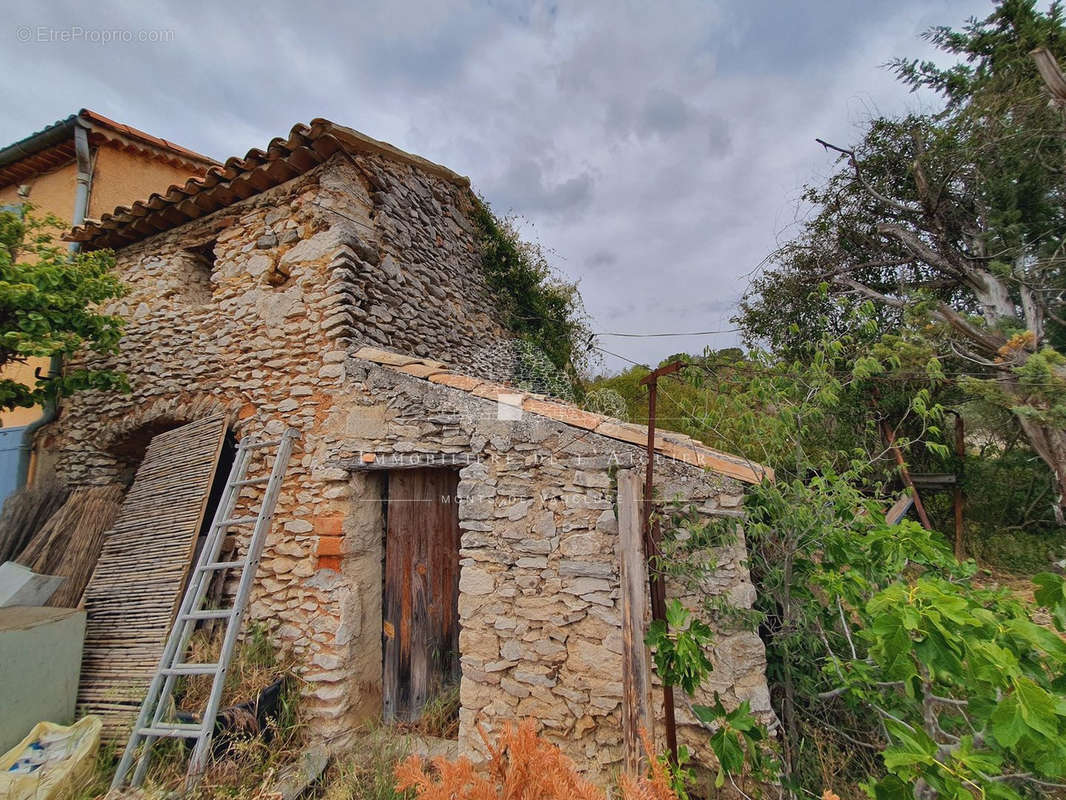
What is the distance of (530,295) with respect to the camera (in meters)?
6.80

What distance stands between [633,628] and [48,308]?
552 cm

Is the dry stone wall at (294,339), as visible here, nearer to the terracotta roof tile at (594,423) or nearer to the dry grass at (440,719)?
the dry grass at (440,719)

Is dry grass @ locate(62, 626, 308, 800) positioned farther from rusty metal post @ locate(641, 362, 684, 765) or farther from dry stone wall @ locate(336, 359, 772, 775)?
rusty metal post @ locate(641, 362, 684, 765)

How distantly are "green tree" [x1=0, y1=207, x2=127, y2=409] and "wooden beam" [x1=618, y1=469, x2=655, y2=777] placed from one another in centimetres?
484

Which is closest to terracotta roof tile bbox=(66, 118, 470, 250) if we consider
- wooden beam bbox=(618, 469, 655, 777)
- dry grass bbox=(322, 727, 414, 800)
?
wooden beam bbox=(618, 469, 655, 777)

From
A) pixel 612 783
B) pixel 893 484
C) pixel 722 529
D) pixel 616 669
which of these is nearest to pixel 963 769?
pixel 722 529

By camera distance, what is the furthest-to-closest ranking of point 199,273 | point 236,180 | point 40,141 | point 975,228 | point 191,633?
point 975,228
point 40,141
point 199,273
point 236,180
point 191,633

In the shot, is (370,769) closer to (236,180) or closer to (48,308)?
(48,308)

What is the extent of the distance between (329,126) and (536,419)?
3.17m

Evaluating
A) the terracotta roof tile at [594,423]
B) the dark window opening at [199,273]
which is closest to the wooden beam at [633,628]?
the terracotta roof tile at [594,423]

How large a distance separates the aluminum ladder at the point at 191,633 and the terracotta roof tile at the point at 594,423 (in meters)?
1.20

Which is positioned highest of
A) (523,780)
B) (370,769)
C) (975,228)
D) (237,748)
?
(975,228)

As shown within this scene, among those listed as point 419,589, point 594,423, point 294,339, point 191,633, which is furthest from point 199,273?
point 594,423

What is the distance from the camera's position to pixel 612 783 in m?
2.61
